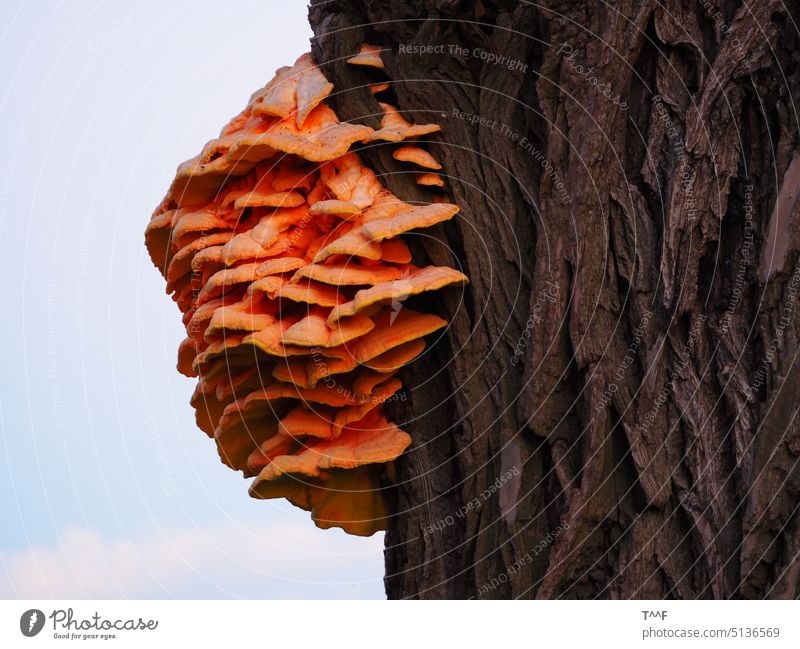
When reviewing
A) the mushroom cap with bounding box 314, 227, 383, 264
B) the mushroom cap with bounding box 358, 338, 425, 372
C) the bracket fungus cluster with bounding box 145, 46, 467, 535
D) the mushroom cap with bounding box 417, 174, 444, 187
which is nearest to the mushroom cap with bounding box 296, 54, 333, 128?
the bracket fungus cluster with bounding box 145, 46, 467, 535

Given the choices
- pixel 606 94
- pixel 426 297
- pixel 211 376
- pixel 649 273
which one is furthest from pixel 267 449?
pixel 606 94

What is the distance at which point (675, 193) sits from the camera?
4.86m

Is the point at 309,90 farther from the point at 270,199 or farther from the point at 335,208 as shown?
the point at 335,208

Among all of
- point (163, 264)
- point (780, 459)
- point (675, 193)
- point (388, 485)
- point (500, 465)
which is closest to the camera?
point (780, 459)

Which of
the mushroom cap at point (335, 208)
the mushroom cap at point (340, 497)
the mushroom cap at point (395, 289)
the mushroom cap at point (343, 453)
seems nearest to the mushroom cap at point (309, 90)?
the mushroom cap at point (335, 208)

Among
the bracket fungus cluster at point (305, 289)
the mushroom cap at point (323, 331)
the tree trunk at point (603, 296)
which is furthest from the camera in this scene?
the bracket fungus cluster at point (305, 289)

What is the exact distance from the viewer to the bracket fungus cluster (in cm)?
497

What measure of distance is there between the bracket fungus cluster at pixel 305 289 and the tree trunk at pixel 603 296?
22 centimetres

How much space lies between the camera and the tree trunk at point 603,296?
15.5ft

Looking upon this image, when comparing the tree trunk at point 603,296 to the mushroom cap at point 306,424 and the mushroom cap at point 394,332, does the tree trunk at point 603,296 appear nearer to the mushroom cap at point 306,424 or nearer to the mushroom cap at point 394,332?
the mushroom cap at point 394,332

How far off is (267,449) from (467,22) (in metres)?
2.50

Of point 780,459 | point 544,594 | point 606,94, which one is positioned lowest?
point 544,594

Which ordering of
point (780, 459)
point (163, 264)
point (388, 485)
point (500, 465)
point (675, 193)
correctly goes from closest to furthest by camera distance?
point (780, 459)
point (675, 193)
point (500, 465)
point (388, 485)
point (163, 264)

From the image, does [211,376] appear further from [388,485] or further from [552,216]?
[552,216]
